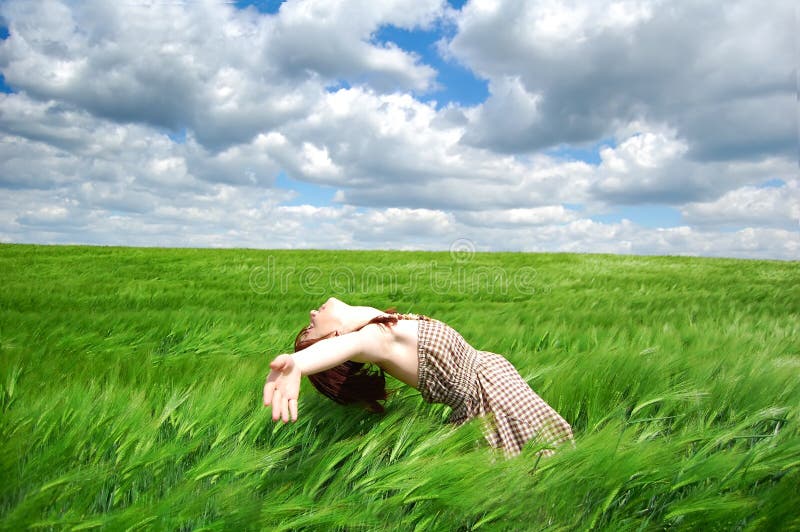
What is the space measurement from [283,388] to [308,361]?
0.13 meters

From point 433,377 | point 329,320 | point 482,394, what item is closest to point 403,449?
point 433,377

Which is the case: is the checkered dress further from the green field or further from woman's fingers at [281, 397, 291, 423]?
woman's fingers at [281, 397, 291, 423]

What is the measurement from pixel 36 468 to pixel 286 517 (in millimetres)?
729

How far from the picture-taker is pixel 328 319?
2.03 meters

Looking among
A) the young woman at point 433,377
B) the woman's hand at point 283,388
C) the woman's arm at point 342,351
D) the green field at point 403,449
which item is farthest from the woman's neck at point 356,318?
the woman's hand at point 283,388

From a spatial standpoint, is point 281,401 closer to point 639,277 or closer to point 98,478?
point 98,478

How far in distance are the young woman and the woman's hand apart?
372mm

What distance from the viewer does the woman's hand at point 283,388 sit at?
143cm

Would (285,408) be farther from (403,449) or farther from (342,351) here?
(403,449)

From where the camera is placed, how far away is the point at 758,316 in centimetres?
599

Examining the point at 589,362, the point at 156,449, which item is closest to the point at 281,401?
the point at 156,449

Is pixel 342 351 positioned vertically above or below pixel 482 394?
above

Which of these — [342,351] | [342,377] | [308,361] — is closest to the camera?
[308,361]

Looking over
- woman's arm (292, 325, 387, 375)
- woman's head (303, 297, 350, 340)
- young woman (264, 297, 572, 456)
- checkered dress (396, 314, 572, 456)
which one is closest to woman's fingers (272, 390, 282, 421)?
woman's arm (292, 325, 387, 375)
